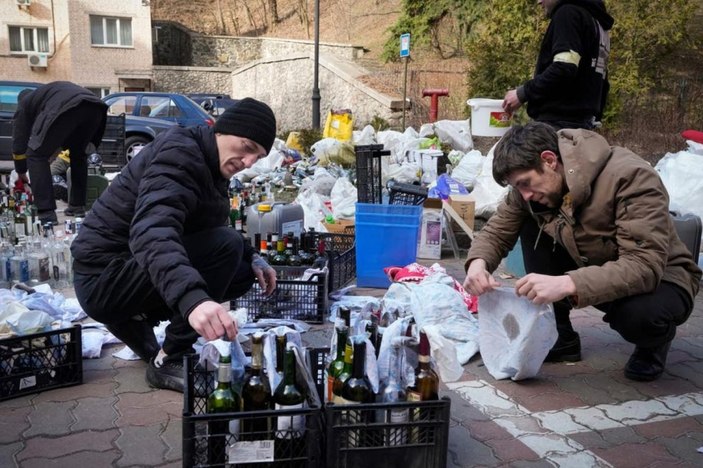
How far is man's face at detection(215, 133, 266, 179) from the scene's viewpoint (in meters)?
2.65

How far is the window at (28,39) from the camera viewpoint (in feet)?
88.6

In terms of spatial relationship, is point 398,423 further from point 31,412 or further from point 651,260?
point 31,412

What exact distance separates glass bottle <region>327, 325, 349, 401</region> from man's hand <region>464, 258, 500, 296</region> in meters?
0.86

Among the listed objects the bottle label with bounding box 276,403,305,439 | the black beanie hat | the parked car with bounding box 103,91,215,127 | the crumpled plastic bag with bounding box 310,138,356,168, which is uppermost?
the parked car with bounding box 103,91,215,127

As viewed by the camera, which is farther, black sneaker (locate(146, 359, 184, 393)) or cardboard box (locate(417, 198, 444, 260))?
cardboard box (locate(417, 198, 444, 260))

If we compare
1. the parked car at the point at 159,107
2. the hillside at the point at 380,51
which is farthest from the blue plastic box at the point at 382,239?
the parked car at the point at 159,107

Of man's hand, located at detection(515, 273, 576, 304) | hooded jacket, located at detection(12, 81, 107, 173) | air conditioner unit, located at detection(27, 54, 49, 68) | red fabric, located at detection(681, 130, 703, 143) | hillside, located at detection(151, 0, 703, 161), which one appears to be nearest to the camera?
man's hand, located at detection(515, 273, 576, 304)

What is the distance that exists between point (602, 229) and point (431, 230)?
3044mm

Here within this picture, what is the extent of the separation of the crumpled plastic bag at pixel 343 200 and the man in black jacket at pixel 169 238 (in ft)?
9.98

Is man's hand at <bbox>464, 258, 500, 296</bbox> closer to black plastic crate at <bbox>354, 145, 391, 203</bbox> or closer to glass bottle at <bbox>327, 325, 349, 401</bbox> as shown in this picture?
glass bottle at <bbox>327, 325, 349, 401</bbox>

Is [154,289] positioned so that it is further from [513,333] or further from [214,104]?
[214,104]

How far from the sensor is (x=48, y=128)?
21.2ft

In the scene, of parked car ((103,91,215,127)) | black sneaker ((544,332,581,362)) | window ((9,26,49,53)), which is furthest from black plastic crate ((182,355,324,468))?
window ((9,26,49,53))

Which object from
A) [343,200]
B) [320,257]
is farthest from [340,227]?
[320,257]
